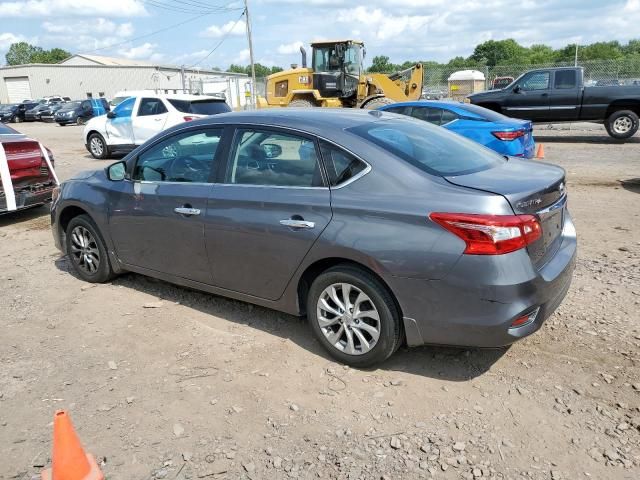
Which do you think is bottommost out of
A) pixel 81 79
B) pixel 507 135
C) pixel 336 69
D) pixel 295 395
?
pixel 295 395

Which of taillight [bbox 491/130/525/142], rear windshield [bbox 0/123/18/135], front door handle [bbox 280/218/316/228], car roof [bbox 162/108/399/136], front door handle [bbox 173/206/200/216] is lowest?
taillight [bbox 491/130/525/142]

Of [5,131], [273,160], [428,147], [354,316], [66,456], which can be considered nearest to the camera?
[66,456]

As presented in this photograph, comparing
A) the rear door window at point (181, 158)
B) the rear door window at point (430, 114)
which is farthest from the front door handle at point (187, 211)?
the rear door window at point (430, 114)

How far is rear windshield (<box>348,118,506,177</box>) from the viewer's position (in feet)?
11.6

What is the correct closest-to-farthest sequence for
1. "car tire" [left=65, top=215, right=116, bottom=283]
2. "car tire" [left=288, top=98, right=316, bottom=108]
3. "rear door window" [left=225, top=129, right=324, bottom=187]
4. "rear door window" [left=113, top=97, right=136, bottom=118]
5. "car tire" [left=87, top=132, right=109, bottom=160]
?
"rear door window" [left=225, top=129, right=324, bottom=187]
"car tire" [left=65, top=215, right=116, bottom=283]
"rear door window" [left=113, top=97, right=136, bottom=118]
"car tire" [left=87, top=132, right=109, bottom=160]
"car tire" [left=288, top=98, right=316, bottom=108]

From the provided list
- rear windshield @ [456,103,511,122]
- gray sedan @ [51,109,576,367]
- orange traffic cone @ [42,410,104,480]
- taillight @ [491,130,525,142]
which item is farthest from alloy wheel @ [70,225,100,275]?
rear windshield @ [456,103,511,122]

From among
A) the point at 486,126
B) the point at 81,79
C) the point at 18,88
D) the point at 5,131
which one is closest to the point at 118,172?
the point at 5,131

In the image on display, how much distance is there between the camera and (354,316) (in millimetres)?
3533

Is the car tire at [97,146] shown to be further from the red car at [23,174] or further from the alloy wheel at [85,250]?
the alloy wheel at [85,250]

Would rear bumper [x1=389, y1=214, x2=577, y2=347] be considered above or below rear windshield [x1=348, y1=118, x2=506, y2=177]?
below

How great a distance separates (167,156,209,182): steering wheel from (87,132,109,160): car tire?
1180cm

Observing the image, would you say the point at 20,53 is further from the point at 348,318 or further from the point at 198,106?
the point at 348,318

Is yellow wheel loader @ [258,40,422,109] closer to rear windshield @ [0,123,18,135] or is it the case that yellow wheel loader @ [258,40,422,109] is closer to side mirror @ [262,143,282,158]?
rear windshield @ [0,123,18,135]

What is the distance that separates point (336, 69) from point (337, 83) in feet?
1.54
